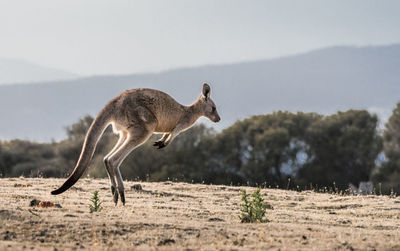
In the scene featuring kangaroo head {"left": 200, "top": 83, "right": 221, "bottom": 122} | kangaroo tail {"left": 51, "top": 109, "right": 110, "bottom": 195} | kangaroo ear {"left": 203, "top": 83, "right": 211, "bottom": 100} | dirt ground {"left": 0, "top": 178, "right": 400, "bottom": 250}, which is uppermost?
kangaroo ear {"left": 203, "top": 83, "right": 211, "bottom": 100}

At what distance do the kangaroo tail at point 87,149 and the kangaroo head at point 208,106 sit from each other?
3245 millimetres

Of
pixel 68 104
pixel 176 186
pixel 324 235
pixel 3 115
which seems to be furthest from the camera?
pixel 68 104

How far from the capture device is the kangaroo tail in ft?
29.5

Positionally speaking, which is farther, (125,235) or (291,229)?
(291,229)

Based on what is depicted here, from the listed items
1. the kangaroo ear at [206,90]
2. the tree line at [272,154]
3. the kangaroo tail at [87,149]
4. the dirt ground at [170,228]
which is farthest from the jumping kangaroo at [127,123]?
the tree line at [272,154]

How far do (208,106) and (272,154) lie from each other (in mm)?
30384

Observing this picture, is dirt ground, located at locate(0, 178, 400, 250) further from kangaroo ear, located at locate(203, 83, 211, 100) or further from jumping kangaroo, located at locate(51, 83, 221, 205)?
kangaroo ear, located at locate(203, 83, 211, 100)

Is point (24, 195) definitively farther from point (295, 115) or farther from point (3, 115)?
point (3, 115)

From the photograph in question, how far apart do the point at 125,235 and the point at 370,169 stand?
3861 centimetres

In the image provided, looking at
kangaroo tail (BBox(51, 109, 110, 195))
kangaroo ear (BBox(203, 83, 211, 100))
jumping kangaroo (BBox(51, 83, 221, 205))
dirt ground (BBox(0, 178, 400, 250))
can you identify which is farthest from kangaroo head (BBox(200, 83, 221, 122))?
kangaroo tail (BBox(51, 109, 110, 195))

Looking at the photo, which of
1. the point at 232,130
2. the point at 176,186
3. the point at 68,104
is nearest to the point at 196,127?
the point at 232,130

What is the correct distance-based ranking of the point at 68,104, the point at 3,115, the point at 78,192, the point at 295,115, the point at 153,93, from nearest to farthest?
the point at 153,93 < the point at 78,192 < the point at 295,115 < the point at 3,115 < the point at 68,104

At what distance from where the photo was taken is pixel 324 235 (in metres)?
8.05

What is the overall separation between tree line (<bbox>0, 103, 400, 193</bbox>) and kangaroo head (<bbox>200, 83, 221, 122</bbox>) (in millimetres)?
25653
